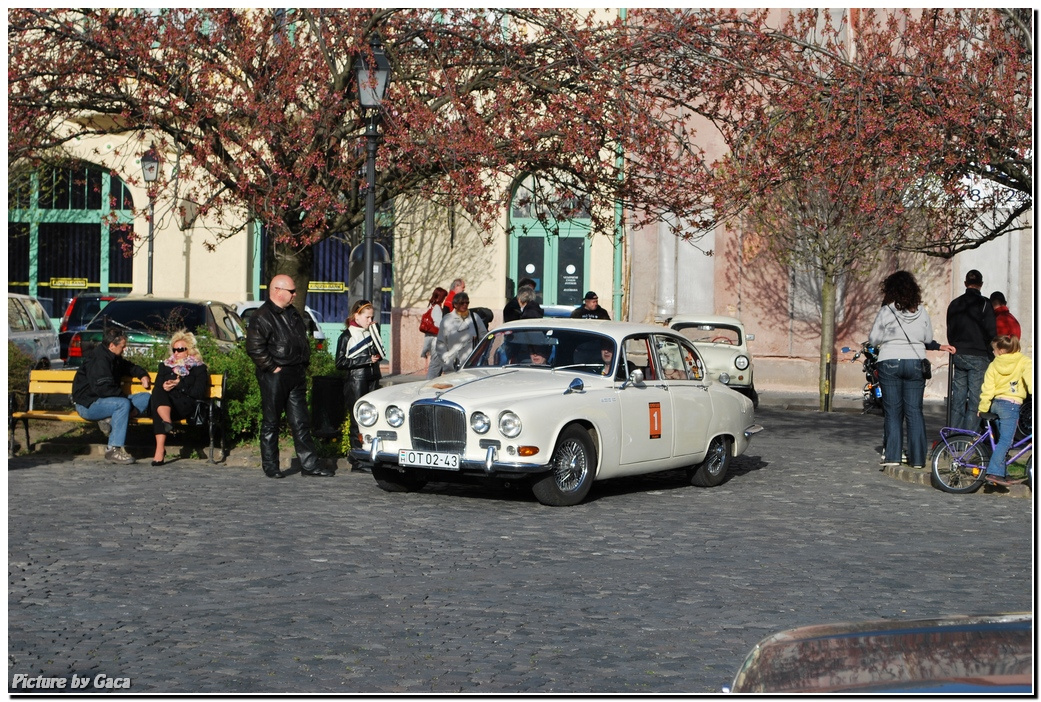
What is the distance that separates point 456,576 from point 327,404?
6583 millimetres

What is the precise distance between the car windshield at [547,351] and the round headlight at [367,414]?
1295 millimetres

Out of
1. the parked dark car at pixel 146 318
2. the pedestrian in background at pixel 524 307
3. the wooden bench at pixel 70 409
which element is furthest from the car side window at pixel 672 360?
the parked dark car at pixel 146 318

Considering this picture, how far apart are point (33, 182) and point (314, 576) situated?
2785 centimetres

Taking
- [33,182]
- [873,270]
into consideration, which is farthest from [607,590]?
[33,182]

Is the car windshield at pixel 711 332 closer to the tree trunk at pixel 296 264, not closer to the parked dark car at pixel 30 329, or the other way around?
the tree trunk at pixel 296 264

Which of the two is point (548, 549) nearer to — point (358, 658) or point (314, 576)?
point (314, 576)

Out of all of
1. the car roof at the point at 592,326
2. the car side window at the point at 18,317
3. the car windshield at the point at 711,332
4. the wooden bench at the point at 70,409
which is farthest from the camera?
the car windshield at the point at 711,332

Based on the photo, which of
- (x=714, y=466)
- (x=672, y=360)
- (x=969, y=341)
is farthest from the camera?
(x=969, y=341)

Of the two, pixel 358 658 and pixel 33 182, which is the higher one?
pixel 33 182

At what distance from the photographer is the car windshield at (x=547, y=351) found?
41.1 feet

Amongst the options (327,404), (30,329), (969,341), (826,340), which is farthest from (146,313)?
(826,340)

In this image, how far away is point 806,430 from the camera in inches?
800

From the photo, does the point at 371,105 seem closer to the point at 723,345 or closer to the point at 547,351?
the point at 547,351

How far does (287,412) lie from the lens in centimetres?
1360
